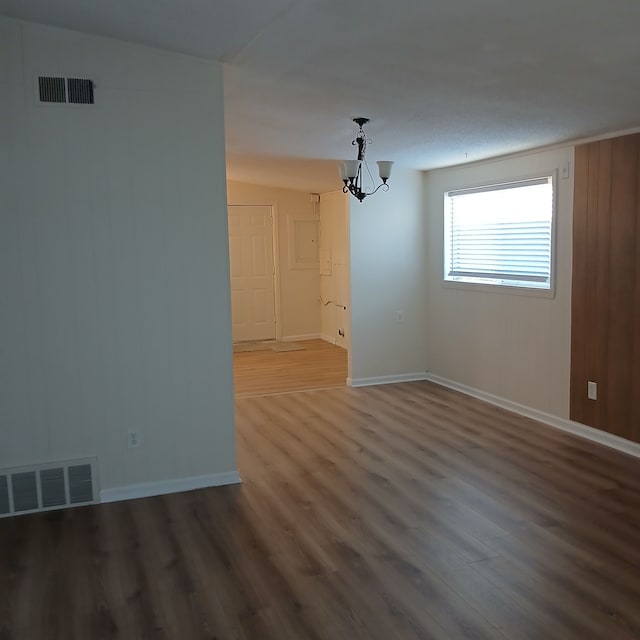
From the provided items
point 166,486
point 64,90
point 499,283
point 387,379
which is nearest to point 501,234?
point 499,283

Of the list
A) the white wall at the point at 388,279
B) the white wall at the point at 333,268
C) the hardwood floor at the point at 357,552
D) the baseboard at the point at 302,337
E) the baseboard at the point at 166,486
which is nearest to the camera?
the hardwood floor at the point at 357,552

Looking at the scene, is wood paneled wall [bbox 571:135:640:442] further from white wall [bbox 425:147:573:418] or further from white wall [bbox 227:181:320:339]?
white wall [bbox 227:181:320:339]

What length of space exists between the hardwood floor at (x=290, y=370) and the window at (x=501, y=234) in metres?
1.83

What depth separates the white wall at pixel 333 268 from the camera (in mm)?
8859

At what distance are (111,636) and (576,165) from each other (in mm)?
4359

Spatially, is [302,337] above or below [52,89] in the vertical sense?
below

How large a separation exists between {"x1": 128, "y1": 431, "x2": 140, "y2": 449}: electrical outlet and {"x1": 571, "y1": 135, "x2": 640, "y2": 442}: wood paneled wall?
10.9 ft

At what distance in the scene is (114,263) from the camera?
11.9 ft

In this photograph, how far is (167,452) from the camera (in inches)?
151

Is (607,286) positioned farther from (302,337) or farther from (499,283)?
(302,337)

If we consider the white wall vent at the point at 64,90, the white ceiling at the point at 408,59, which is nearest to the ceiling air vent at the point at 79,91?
the white wall vent at the point at 64,90

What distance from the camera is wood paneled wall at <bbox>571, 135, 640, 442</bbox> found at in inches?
171

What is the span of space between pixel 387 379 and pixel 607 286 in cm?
275

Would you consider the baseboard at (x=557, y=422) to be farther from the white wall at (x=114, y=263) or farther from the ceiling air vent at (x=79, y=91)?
the ceiling air vent at (x=79, y=91)
